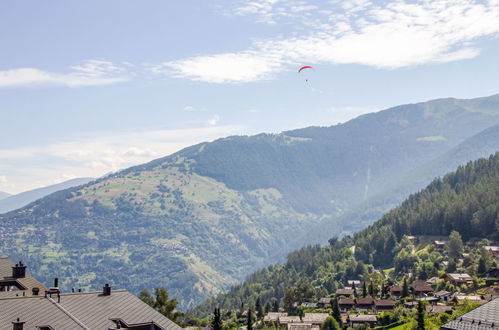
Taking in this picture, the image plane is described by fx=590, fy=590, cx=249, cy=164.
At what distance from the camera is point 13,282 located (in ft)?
227

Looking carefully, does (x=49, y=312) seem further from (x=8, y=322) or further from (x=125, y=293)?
(x=125, y=293)

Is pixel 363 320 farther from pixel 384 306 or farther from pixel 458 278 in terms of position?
pixel 458 278

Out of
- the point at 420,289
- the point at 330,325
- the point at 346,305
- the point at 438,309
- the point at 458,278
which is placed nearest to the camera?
the point at 438,309

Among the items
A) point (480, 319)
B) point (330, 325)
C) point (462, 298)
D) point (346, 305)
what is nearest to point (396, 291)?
point (346, 305)

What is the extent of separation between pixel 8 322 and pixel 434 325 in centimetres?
8469

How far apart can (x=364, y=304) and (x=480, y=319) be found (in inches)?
4661

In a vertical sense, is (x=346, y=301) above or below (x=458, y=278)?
below

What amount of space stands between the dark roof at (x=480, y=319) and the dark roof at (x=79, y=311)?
31482 mm

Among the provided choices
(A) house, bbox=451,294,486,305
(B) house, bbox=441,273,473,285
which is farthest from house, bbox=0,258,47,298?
(B) house, bbox=441,273,473,285

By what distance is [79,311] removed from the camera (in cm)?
5672

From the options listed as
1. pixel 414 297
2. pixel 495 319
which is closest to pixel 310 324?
pixel 414 297

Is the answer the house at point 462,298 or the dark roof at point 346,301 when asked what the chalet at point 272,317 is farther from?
the house at point 462,298

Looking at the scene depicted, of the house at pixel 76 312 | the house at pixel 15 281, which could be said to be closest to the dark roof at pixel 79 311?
the house at pixel 76 312

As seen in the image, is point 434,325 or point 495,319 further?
point 434,325
